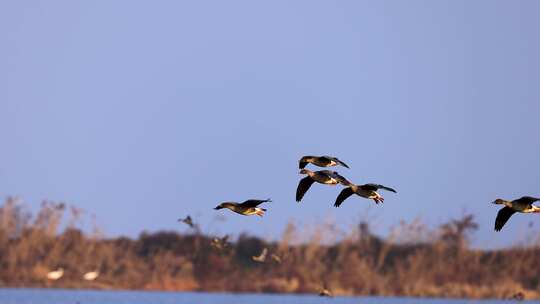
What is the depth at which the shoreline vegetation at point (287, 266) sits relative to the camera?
147 feet

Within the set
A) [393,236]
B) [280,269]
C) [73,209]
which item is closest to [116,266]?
[73,209]

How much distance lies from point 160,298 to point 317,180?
22.7 m

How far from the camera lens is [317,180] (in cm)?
2100

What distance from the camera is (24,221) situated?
152 ft

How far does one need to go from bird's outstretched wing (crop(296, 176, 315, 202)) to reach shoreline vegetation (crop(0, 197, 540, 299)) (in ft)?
74.0

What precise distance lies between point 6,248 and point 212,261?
7418 millimetres

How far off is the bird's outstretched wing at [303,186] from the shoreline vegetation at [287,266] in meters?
22.6

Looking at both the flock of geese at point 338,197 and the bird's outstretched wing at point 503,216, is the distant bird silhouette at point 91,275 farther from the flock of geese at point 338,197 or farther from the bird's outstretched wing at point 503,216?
the bird's outstretched wing at point 503,216

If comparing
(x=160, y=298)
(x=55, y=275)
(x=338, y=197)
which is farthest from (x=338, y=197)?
(x=55, y=275)

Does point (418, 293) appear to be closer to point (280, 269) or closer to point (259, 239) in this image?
point (280, 269)

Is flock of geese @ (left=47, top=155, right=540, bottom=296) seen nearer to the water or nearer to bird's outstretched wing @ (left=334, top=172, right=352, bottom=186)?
bird's outstretched wing @ (left=334, top=172, right=352, bottom=186)

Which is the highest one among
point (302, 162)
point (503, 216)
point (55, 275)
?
point (302, 162)

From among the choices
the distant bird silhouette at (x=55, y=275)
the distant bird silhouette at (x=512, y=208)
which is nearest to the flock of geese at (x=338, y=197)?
the distant bird silhouette at (x=512, y=208)

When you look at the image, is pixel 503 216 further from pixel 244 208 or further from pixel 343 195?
pixel 244 208
